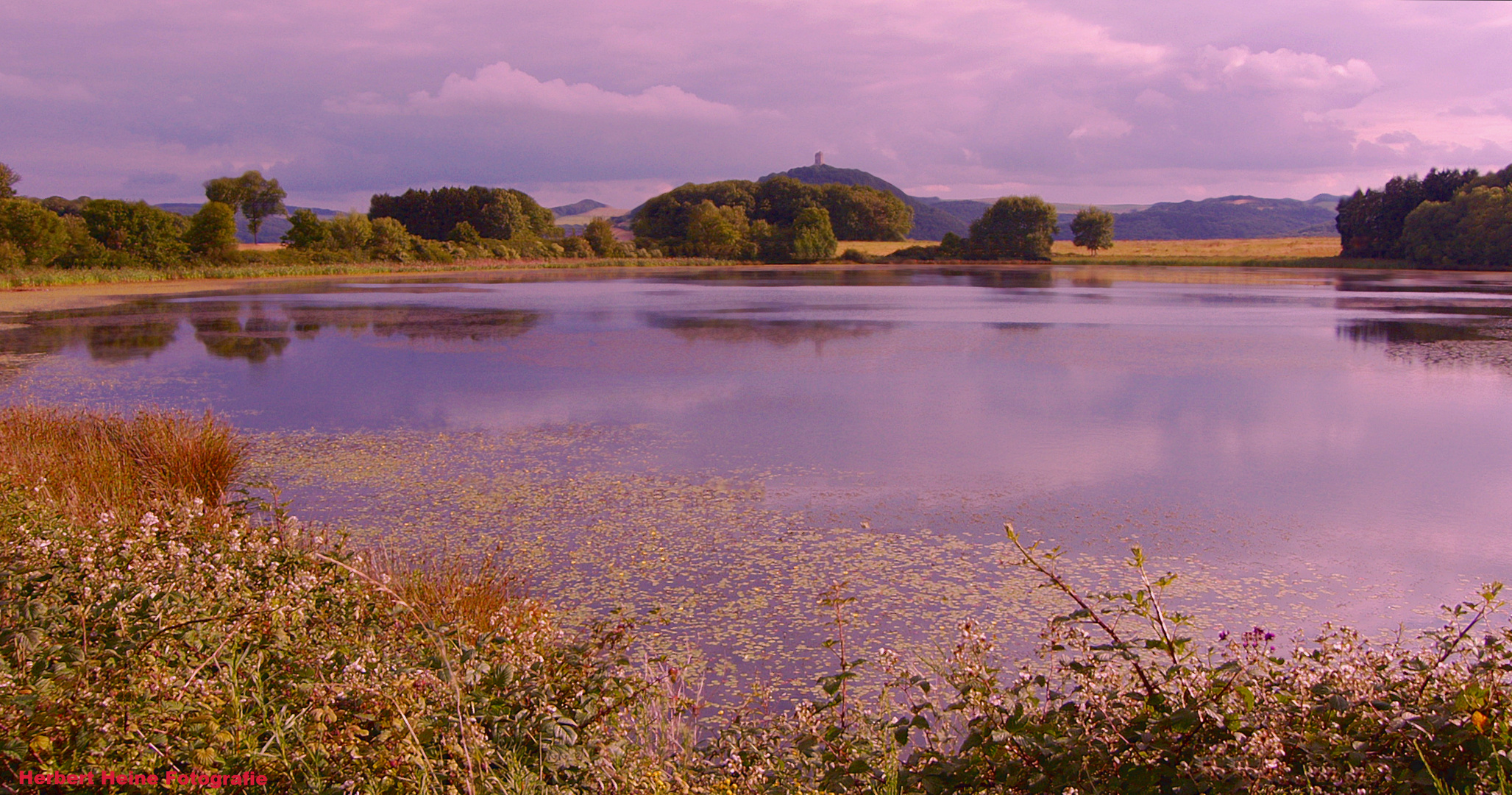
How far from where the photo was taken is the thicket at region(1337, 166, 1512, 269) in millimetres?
55250

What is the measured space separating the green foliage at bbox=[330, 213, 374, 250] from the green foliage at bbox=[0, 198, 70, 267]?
19.9m

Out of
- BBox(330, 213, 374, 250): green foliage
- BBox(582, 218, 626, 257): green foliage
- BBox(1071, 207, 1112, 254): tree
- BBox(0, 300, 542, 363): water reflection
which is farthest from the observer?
BBox(1071, 207, 1112, 254): tree

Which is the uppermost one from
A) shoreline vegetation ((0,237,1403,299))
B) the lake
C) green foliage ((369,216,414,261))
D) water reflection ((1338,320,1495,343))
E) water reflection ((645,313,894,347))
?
green foliage ((369,216,414,261))

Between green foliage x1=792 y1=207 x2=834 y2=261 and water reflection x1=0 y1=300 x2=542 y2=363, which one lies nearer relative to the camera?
water reflection x1=0 y1=300 x2=542 y2=363

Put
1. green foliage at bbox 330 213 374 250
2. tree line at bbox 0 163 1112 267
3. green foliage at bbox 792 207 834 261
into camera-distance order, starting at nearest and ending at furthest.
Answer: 1. tree line at bbox 0 163 1112 267
2. green foliage at bbox 330 213 374 250
3. green foliage at bbox 792 207 834 261

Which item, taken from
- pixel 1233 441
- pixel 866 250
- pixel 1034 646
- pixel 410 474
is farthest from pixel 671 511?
pixel 866 250

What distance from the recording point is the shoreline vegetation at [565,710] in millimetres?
2469

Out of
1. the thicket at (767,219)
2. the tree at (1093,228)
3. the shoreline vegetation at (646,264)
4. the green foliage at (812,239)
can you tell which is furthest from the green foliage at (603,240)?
the tree at (1093,228)

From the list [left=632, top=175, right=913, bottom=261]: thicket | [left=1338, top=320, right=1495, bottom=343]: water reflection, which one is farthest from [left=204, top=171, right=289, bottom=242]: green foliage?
[left=1338, top=320, right=1495, bottom=343]: water reflection

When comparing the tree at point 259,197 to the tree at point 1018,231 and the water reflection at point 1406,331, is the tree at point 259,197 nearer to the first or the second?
the tree at point 1018,231

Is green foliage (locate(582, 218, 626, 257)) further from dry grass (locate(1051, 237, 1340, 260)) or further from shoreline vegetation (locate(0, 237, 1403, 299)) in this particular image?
dry grass (locate(1051, 237, 1340, 260))

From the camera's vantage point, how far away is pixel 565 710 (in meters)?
2.88

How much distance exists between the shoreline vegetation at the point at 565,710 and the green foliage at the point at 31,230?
5189cm

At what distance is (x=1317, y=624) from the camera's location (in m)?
4.74
